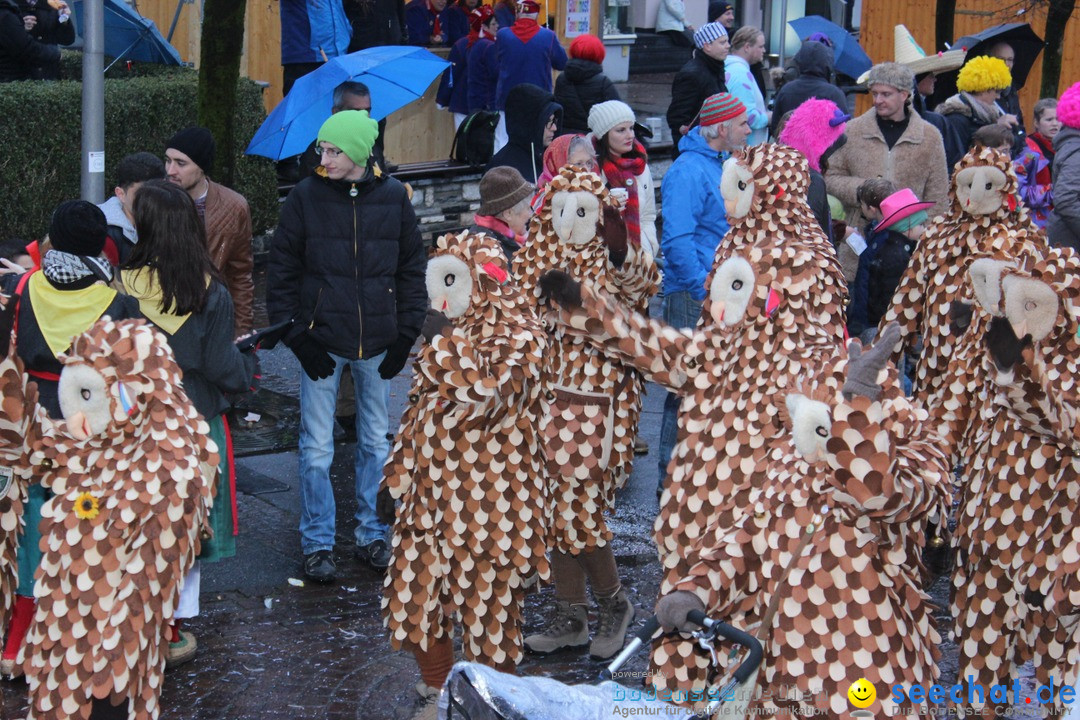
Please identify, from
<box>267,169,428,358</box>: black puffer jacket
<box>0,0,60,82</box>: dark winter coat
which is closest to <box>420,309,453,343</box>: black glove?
<box>267,169,428,358</box>: black puffer jacket

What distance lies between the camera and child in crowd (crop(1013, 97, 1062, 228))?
942 cm

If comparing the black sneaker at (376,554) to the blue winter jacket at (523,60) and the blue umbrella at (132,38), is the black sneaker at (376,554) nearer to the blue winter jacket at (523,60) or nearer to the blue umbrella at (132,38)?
the blue winter jacket at (523,60)

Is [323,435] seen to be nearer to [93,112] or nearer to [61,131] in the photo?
[93,112]

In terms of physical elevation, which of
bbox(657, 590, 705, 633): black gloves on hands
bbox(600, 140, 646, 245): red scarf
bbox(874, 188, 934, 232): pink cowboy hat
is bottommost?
bbox(657, 590, 705, 633): black gloves on hands

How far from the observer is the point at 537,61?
12.7 metres

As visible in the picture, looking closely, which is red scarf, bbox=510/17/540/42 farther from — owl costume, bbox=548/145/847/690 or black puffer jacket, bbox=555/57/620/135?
owl costume, bbox=548/145/847/690

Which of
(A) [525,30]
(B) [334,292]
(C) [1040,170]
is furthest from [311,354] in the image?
(A) [525,30]

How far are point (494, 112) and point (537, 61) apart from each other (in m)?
0.66

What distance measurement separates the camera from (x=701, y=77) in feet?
34.3

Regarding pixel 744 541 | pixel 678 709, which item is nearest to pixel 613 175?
pixel 744 541

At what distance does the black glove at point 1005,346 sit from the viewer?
445 centimetres

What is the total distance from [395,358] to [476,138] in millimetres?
6866

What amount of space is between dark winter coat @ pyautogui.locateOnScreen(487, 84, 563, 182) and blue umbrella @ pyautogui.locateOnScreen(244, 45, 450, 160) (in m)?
1.04

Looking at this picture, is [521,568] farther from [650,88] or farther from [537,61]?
[650,88]
